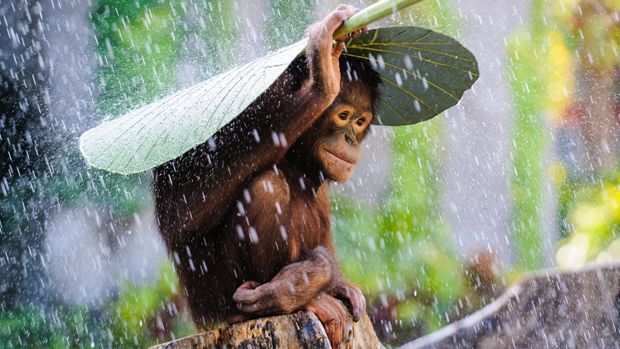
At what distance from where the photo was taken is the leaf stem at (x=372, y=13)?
175cm

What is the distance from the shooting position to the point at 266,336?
205 centimetres

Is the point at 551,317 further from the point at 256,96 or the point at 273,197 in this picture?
the point at 256,96

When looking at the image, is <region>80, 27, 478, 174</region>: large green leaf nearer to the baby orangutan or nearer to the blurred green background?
the baby orangutan

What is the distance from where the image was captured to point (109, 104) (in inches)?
220

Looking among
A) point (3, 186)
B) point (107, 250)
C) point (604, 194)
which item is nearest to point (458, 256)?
point (604, 194)

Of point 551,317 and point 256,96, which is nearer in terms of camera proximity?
point 256,96

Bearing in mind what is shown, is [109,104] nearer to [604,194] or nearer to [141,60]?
[141,60]

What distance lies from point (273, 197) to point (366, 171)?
4.27m

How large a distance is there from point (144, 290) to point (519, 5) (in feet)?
16.0

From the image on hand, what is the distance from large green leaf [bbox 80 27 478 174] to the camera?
2043mm

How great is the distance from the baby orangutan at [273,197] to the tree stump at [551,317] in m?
2.09

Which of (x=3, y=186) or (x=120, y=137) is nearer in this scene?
(x=120, y=137)

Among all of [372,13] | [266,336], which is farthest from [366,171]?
[372,13]

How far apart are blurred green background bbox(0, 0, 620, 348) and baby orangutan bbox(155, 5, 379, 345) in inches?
105
